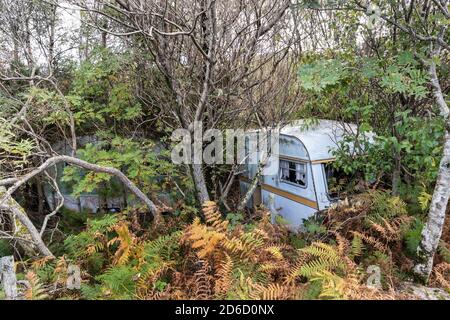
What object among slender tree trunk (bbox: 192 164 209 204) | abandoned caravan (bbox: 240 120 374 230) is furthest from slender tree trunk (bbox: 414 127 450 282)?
slender tree trunk (bbox: 192 164 209 204)

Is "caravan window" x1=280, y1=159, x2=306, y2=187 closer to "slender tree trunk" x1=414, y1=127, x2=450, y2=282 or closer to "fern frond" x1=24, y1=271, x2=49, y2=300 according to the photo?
"slender tree trunk" x1=414, y1=127, x2=450, y2=282

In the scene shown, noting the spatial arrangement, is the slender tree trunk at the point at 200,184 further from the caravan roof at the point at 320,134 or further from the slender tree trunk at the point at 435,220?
the slender tree trunk at the point at 435,220

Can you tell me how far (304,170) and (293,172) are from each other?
410 millimetres

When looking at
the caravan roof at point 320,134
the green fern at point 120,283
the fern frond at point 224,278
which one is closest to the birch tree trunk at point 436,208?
the caravan roof at point 320,134

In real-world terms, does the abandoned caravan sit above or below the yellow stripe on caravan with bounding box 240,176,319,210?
above

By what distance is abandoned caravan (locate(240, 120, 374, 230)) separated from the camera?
564cm

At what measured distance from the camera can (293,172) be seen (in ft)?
20.5

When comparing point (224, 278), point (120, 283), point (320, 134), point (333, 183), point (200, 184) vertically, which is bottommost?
point (120, 283)

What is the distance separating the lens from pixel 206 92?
4285 mm

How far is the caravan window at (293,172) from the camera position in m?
5.92

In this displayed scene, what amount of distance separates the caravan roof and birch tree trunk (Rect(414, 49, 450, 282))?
2278 millimetres

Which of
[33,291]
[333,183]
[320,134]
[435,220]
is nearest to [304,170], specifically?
[333,183]

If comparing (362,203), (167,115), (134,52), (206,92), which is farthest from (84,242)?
(362,203)

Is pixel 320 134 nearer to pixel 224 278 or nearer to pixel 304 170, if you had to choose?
pixel 304 170
